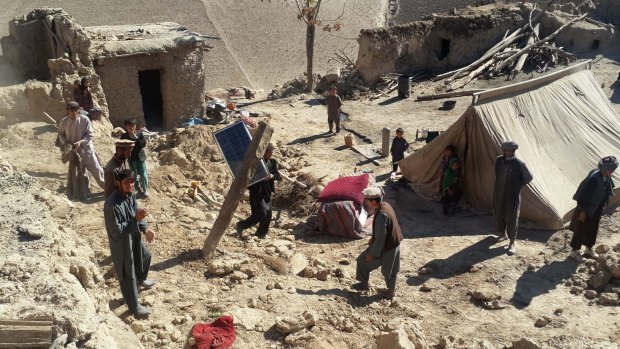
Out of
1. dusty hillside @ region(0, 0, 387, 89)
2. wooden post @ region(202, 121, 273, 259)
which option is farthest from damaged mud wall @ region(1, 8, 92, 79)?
dusty hillside @ region(0, 0, 387, 89)

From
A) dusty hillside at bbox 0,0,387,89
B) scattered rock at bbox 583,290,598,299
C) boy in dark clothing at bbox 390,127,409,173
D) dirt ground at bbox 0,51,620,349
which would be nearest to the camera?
dirt ground at bbox 0,51,620,349

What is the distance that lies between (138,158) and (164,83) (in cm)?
546

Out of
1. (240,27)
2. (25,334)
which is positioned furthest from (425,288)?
(240,27)

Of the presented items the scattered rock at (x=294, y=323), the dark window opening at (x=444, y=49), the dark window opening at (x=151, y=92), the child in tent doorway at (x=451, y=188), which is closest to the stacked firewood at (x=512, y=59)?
the dark window opening at (x=444, y=49)

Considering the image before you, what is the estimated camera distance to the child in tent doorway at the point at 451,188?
364 inches

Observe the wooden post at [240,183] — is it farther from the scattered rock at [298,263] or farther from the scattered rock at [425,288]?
the scattered rock at [425,288]

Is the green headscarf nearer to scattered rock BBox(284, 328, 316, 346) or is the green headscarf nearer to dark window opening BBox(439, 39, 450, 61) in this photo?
scattered rock BBox(284, 328, 316, 346)

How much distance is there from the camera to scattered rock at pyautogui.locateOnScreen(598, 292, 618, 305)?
6.85 metres

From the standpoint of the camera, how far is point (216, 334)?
5.52m

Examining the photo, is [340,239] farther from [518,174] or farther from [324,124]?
[324,124]

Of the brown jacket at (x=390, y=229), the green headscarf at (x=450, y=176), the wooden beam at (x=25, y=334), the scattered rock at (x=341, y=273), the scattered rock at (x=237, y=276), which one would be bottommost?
the scattered rock at (x=341, y=273)

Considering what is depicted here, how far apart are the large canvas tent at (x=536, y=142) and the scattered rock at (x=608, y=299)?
171cm

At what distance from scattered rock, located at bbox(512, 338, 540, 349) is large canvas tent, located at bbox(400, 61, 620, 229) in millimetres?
3166

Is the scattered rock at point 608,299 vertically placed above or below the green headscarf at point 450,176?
below
